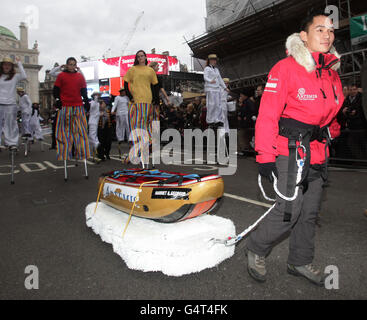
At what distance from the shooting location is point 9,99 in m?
6.30

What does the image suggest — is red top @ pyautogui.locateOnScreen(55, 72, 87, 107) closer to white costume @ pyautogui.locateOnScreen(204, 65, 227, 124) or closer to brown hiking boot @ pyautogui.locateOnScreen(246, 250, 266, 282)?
white costume @ pyautogui.locateOnScreen(204, 65, 227, 124)

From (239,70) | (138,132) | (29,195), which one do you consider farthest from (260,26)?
(29,195)

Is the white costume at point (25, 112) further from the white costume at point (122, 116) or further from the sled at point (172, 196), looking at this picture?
the sled at point (172, 196)

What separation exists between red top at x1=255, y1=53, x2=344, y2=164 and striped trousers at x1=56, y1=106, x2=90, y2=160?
5.11 meters

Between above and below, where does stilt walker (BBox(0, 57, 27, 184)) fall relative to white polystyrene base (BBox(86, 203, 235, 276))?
above

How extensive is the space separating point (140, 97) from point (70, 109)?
61.8 inches

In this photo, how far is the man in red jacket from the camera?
2.15 meters

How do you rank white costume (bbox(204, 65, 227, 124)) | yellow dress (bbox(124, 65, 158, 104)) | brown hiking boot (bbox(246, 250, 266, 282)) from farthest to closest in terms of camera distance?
white costume (bbox(204, 65, 227, 124)) → yellow dress (bbox(124, 65, 158, 104)) → brown hiking boot (bbox(246, 250, 266, 282))

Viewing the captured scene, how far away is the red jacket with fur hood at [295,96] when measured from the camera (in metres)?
2.14

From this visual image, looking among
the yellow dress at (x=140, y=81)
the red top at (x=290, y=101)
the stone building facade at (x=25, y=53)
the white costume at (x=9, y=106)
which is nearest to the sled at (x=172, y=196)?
the red top at (x=290, y=101)

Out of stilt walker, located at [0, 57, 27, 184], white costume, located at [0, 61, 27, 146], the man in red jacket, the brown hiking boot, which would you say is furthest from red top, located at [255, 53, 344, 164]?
white costume, located at [0, 61, 27, 146]

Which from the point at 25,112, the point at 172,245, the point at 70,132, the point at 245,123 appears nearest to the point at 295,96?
the point at 172,245
